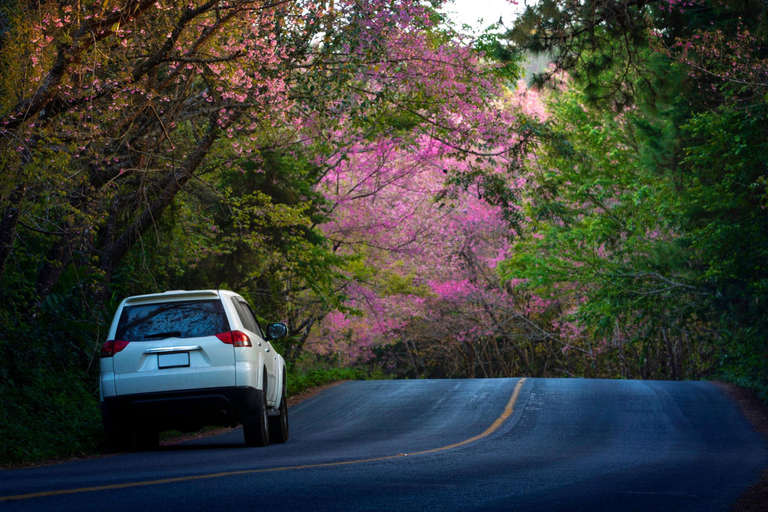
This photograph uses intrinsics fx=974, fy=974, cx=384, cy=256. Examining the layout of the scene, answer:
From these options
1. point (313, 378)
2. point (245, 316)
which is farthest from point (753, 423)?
point (313, 378)

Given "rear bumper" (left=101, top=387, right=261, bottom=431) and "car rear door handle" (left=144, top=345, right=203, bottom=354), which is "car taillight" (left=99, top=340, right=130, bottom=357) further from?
"rear bumper" (left=101, top=387, right=261, bottom=431)

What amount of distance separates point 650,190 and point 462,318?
12084 mm

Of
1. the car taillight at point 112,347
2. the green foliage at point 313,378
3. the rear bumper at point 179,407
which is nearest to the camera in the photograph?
the rear bumper at point 179,407

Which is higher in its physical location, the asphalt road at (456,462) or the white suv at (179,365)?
the white suv at (179,365)

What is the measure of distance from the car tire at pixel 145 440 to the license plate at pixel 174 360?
1.65 m

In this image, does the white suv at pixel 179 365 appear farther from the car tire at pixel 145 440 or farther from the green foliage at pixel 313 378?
the green foliage at pixel 313 378

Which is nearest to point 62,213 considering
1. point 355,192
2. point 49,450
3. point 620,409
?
point 49,450

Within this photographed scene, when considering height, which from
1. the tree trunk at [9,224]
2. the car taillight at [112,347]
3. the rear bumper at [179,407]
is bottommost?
the rear bumper at [179,407]

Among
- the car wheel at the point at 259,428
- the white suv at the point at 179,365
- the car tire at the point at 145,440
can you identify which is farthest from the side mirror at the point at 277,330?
the car tire at the point at 145,440

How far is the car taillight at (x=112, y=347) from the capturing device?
11.5m

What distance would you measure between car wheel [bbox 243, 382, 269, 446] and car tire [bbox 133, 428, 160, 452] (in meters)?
1.37

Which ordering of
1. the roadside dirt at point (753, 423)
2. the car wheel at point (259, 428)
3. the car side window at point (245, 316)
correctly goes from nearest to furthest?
the roadside dirt at point (753, 423)
the car wheel at point (259, 428)
the car side window at point (245, 316)

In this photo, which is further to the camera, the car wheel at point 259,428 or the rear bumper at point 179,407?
the car wheel at point 259,428

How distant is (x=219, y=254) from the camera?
78.0ft
